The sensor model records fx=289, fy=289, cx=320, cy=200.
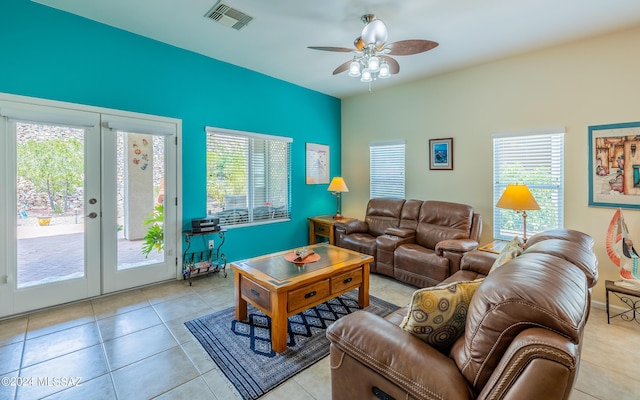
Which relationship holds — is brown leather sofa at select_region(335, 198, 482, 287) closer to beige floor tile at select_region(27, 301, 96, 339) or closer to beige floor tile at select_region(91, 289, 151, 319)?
beige floor tile at select_region(91, 289, 151, 319)

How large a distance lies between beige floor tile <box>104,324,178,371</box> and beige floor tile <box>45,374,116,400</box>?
144mm

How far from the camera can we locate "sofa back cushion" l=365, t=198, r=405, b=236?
14.9 ft

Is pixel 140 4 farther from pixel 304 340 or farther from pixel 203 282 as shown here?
pixel 304 340

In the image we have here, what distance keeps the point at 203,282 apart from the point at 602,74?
514 cm

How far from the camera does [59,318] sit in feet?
9.02

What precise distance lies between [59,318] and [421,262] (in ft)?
12.5

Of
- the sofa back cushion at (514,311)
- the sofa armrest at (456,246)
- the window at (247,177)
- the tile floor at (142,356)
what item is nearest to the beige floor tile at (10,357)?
the tile floor at (142,356)

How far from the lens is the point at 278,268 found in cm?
268

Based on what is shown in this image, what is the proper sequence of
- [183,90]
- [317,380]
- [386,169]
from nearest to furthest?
1. [317,380]
2. [183,90]
3. [386,169]

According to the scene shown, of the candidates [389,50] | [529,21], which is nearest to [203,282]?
[389,50]

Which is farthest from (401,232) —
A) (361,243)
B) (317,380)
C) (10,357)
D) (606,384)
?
(10,357)

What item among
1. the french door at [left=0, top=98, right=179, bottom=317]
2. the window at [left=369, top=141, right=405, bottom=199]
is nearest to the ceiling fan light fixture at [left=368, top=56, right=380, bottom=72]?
the window at [left=369, top=141, right=405, bottom=199]

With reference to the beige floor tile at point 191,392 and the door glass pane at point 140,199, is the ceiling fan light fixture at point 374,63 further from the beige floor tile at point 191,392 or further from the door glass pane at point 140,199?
the beige floor tile at point 191,392

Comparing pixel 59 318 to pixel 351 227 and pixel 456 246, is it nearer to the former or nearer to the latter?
pixel 351 227
